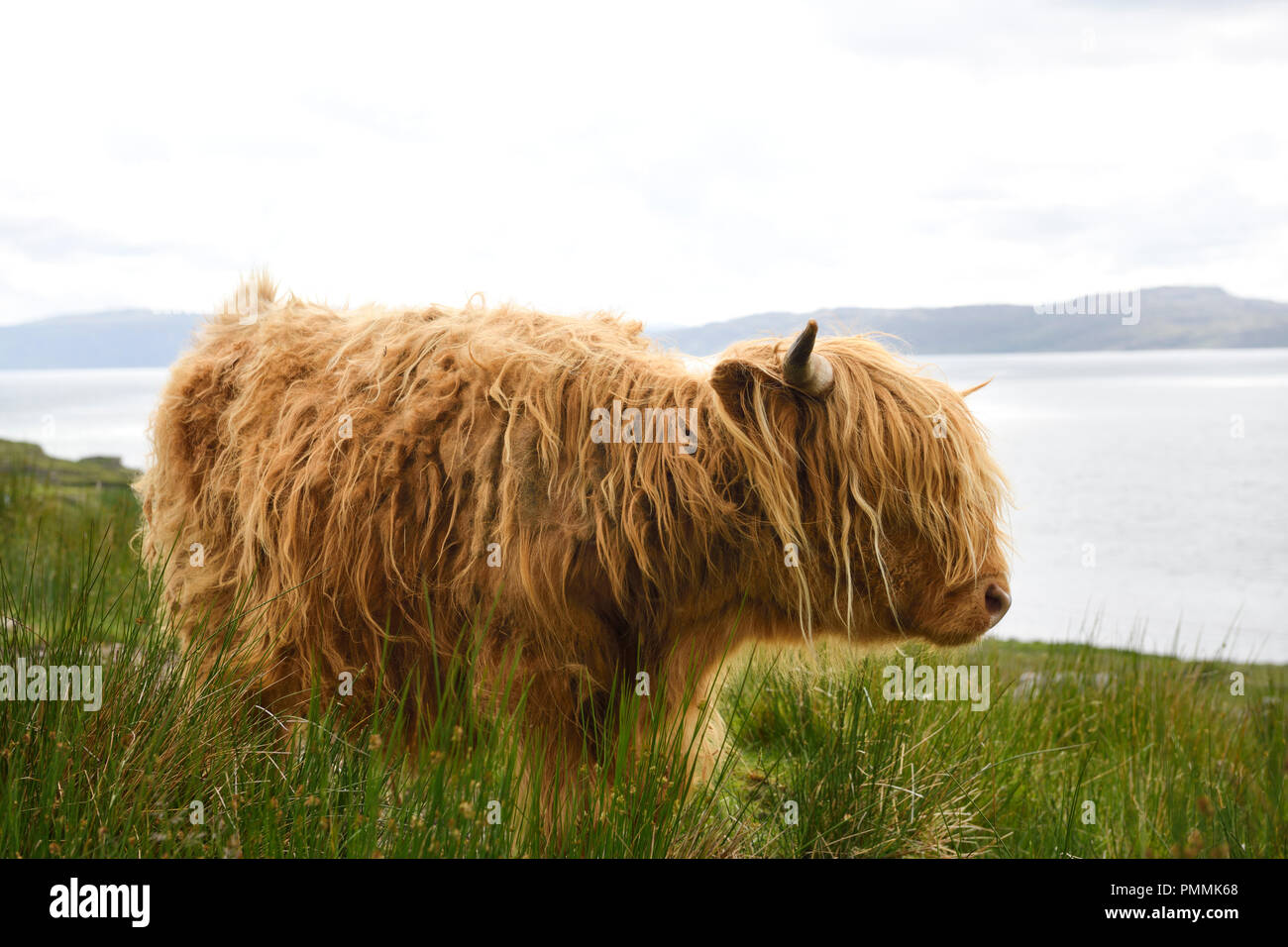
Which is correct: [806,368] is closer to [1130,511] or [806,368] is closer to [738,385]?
[738,385]

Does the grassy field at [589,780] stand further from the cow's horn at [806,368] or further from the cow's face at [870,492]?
the cow's horn at [806,368]

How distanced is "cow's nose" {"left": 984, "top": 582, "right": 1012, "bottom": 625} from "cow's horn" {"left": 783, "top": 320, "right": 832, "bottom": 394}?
2.33ft

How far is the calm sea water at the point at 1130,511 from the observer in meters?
10.9

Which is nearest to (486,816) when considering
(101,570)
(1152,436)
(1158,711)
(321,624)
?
(321,624)

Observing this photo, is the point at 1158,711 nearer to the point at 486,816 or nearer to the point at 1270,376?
the point at 486,816

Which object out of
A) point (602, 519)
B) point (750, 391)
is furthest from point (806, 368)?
point (602, 519)

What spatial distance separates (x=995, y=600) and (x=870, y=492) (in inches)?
18.0

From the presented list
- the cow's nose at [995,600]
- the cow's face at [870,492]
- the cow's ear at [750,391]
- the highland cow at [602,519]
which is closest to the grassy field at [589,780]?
the highland cow at [602,519]

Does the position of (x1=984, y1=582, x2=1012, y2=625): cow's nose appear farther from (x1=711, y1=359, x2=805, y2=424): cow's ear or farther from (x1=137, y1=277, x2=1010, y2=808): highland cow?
(x1=711, y1=359, x2=805, y2=424): cow's ear

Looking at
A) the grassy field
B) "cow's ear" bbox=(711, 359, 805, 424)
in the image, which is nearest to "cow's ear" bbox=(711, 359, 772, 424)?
"cow's ear" bbox=(711, 359, 805, 424)

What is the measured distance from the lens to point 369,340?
9.93 ft
